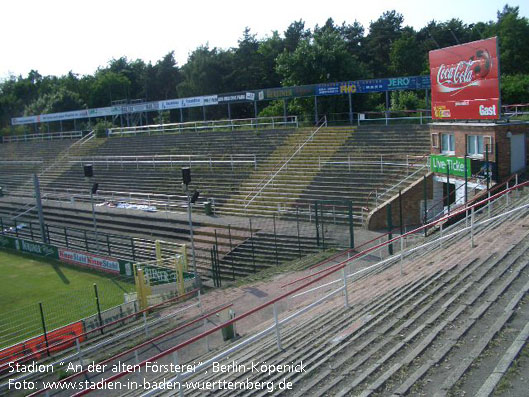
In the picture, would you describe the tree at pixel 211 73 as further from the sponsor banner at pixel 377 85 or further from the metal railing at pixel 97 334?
the metal railing at pixel 97 334

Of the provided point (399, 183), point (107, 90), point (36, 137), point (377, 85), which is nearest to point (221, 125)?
point (377, 85)

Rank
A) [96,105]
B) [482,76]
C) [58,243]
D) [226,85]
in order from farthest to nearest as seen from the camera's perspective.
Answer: [96,105]
[226,85]
[58,243]
[482,76]

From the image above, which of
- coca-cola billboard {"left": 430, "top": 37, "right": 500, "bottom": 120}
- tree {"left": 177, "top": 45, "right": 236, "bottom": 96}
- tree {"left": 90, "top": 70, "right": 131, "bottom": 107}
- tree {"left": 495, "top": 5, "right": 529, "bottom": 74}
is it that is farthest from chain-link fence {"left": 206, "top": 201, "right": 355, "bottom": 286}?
tree {"left": 90, "top": 70, "right": 131, "bottom": 107}

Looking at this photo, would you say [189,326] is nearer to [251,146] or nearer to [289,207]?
[289,207]

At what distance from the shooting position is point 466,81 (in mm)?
21000

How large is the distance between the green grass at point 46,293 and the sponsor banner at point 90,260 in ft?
0.92

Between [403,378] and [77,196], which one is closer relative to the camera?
[403,378]

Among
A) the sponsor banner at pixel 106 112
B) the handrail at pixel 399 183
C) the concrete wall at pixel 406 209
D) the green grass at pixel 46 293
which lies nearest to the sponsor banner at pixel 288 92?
the handrail at pixel 399 183

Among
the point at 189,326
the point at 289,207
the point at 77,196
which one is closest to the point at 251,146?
the point at 289,207

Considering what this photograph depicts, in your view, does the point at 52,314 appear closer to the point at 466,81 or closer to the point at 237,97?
the point at 466,81

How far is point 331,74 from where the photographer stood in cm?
4091

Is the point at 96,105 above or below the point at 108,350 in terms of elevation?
above

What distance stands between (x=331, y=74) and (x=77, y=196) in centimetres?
2096

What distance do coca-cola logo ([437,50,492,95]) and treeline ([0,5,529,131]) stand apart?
1616cm
